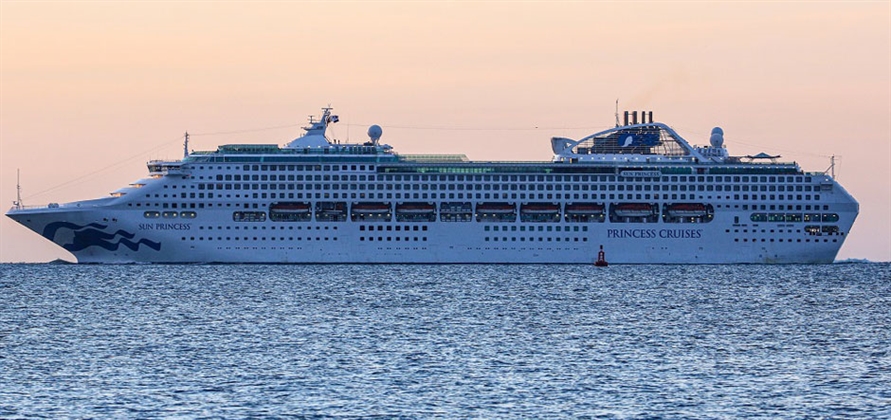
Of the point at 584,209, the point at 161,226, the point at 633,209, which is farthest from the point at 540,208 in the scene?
the point at 161,226

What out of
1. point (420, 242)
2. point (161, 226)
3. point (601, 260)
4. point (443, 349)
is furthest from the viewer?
point (601, 260)

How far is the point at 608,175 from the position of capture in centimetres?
11650

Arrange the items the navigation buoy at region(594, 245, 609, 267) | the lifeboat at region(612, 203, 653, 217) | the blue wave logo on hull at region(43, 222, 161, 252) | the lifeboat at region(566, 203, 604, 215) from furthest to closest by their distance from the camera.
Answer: the lifeboat at region(566, 203, 604, 215), the lifeboat at region(612, 203, 653, 217), the navigation buoy at region(594, 245, 609, 267), the blue wave logo on hull at region(43, 222, 161, 252)

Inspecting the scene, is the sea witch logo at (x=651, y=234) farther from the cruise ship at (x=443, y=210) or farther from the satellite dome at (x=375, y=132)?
the satellite dome at (x=375, y=132)

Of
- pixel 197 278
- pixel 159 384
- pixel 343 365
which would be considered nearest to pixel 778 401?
pixel 343 365

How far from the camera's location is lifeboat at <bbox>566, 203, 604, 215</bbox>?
115 m

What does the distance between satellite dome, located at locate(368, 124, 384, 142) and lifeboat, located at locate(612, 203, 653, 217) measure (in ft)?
61.2

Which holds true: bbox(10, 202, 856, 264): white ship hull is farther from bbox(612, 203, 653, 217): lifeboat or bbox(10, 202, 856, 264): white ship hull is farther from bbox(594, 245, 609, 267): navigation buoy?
bbox(612, 203, 653, 217): lifeboat

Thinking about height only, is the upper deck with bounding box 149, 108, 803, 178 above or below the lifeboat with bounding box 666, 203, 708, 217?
above

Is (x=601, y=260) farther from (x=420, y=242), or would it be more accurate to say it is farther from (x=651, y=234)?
(x=420, y=242)

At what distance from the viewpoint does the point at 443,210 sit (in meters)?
114

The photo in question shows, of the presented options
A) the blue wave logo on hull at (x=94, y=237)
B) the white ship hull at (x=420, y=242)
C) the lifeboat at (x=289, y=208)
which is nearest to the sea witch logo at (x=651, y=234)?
the white ship hull at (x=420, y=242)

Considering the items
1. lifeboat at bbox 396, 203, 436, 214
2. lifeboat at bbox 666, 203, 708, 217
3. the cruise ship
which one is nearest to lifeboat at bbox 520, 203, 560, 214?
the cruise ship

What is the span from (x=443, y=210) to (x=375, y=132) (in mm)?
9390
